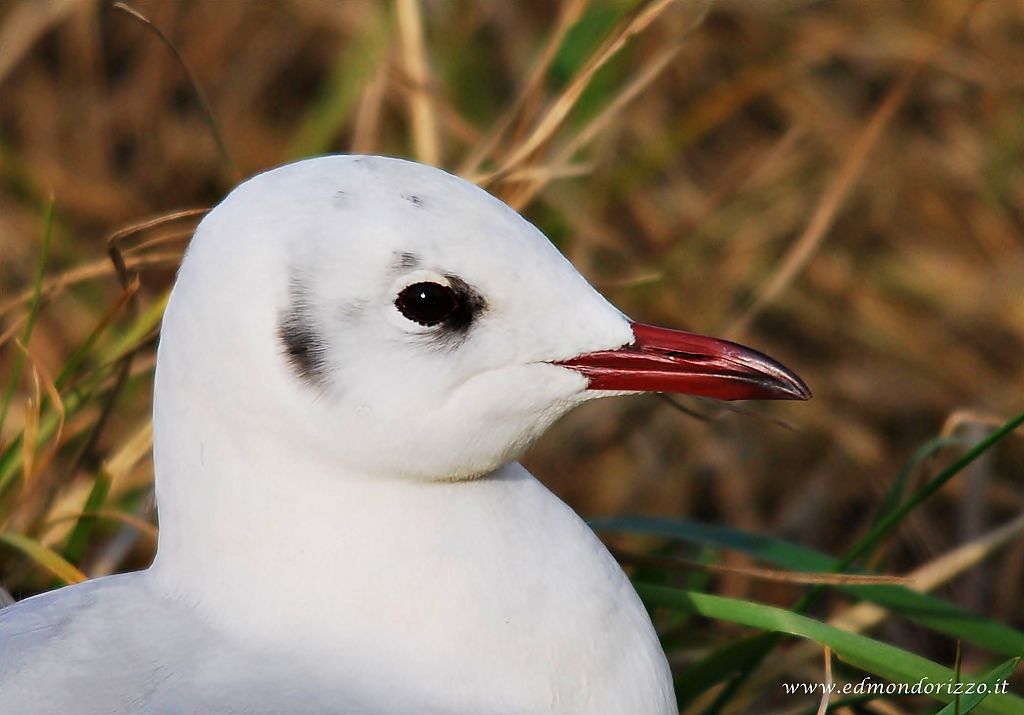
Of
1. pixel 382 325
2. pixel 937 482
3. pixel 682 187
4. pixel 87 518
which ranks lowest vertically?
pixel 87 518

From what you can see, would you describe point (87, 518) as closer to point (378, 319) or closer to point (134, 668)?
point (134, 668)

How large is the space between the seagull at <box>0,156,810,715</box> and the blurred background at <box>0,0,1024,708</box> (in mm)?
725

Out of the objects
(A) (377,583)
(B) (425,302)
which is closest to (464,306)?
(B) (425,302)

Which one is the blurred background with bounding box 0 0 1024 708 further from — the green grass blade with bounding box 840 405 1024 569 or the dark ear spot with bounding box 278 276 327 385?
the dark ear spot with bounding box 278 276 327 385

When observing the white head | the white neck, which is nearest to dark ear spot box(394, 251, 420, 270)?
the white head

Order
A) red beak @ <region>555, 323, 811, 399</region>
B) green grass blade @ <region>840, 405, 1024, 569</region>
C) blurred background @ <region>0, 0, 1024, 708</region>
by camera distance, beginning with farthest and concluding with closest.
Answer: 1. blurred background @ <region>0, 0, 1024, 708</region>
2. green grass blade @ <region>840, 405, 1024, 569</region>
3. red beak @ <region>555, 323, 811, 399</region>

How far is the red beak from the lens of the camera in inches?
62.1

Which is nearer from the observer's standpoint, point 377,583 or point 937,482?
point 377,583

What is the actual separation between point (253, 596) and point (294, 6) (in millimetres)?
3096

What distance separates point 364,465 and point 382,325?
0.15 m

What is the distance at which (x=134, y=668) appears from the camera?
149 cm

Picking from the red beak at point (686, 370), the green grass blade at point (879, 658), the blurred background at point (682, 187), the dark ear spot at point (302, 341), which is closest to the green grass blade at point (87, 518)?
the blurred background at point (682, 187)

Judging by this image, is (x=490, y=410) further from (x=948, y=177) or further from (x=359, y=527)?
(x=948, y=177)

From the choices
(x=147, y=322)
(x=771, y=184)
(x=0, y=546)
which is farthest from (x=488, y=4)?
(x=0, y=546)
